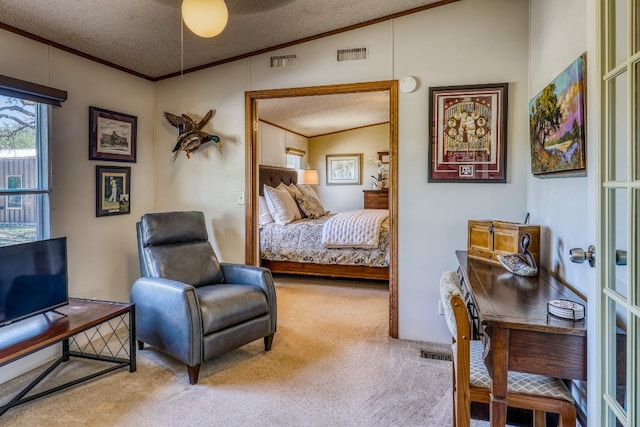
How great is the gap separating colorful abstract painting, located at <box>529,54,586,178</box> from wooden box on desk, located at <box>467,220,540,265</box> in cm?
35

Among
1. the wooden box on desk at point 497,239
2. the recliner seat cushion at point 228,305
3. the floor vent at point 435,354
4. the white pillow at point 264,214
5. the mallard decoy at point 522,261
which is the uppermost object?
the white pillow at point 264,214

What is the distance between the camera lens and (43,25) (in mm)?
2498

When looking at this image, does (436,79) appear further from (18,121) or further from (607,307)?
(18,121)

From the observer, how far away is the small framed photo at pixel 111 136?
10.2 feet

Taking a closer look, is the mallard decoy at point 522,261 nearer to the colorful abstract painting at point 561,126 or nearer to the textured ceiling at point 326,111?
the colorful abstract painting at point 561,126

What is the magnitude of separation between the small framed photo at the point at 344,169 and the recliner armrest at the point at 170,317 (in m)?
5.73

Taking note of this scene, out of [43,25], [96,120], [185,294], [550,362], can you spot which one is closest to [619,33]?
[550,362]

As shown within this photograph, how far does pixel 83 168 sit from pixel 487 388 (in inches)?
123

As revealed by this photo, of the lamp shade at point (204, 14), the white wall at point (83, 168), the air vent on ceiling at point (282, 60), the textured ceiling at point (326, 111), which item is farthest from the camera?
the textured ceiling at point (326, 111)

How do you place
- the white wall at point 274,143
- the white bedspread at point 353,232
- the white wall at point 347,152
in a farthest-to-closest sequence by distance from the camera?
the white wall at point 347,152
the white wall at point 274,143
the white bedspread at point 353,232

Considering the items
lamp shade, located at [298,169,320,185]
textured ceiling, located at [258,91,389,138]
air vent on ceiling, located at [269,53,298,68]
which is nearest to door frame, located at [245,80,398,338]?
air vent on ceiling, located at [269,53,298,68]

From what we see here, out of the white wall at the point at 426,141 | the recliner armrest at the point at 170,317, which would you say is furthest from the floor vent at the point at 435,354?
the recliner armrest at the point at 170,317

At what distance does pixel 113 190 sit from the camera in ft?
10.9

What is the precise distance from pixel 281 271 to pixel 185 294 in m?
2.75
